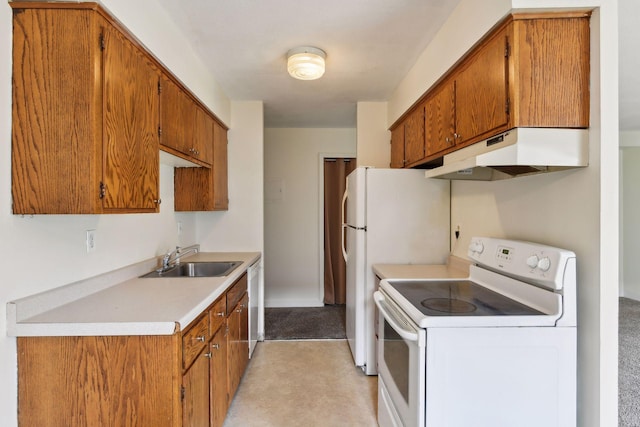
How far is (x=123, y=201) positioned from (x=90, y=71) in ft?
1.71

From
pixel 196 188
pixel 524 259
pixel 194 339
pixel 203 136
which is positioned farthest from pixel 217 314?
pixel 524 259

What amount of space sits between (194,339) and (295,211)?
9.59 ft

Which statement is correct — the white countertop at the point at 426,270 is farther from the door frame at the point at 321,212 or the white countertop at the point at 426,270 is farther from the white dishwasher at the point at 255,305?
the door frame at the point at 321,212

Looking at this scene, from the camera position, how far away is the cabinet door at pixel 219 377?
5.45 ft

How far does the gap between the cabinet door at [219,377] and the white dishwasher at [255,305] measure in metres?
0.74

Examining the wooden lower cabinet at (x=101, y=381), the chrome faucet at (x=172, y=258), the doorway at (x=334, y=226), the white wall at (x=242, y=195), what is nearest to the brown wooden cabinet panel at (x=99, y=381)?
the wooden lower cabinet at (x=101, y=381)

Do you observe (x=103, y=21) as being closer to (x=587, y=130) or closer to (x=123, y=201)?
(x=123, y=201)

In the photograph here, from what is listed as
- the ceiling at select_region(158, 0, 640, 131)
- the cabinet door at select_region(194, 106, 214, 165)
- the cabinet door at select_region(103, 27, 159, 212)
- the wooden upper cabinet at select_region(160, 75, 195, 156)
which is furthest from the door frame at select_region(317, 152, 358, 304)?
the cabinet door at select_region(103, 27, 159, 212)

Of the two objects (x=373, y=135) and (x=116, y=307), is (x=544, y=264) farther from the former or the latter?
(x=373, y=135)

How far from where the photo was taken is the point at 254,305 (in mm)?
2814

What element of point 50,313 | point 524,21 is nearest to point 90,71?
point 50,313

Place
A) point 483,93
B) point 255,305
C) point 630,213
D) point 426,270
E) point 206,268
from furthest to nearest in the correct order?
1. point 630,213
2. point 255,305
3. point 206,268
4. point 426,270
5. point 483,93

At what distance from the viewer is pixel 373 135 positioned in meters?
3.26

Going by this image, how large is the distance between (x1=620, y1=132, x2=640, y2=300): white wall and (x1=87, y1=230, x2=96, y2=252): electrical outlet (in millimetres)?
6162
